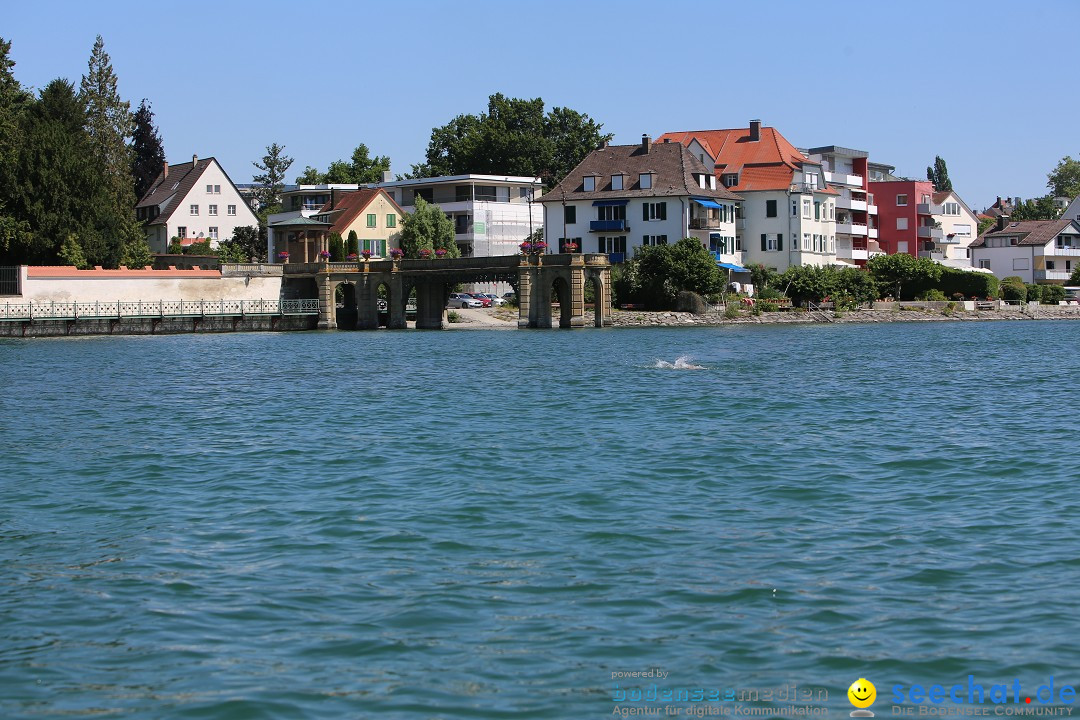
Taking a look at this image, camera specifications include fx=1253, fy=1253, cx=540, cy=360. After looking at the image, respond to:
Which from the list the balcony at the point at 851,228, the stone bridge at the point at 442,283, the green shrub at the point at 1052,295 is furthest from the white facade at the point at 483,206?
the green shrub at the point at 1052,295

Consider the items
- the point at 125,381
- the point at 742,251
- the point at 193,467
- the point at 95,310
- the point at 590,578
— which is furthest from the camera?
the point at 742,251

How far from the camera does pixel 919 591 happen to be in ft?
48.1

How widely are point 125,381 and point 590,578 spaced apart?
1412 inches

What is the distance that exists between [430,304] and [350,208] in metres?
26.8

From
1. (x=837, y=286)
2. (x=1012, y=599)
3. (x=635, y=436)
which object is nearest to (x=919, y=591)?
(x=1012, y=599)

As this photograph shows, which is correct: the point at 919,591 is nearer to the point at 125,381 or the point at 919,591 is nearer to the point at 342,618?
the point at 342,618

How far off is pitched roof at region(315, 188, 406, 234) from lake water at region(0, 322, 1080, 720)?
78.4 metres

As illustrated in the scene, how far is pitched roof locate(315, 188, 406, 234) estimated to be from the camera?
115438mm

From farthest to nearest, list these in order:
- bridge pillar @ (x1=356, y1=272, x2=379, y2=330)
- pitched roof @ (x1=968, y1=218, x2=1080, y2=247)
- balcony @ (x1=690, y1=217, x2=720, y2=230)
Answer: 1. pitched roof @ (x1=968, y1=218, x2=1080, y2=247)
2. balcony @ (x1=690, y1=217, x2=720, y2=230)
3. bridge pillar @ (x1=356, y1=272, x2=379, y2=330)

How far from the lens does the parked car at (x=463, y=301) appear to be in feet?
355

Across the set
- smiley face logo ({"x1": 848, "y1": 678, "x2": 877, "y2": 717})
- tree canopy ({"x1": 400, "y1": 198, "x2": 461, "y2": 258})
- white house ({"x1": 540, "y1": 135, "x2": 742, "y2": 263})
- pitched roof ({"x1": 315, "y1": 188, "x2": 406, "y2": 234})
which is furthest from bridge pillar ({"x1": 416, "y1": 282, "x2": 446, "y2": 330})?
smiley face logo ({"x1": 848, "y1": 678, "x2": 877, "y2": 717})

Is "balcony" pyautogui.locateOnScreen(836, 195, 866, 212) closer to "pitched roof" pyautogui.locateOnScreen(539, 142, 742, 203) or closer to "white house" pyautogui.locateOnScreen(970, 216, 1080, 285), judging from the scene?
"pitched roof" pyautogui.locateOnScreen(539, 142, 742, 203)

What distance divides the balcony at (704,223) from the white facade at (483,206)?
2318cm

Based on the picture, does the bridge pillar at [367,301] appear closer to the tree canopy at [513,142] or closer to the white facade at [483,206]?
the white facade at [483,206]
